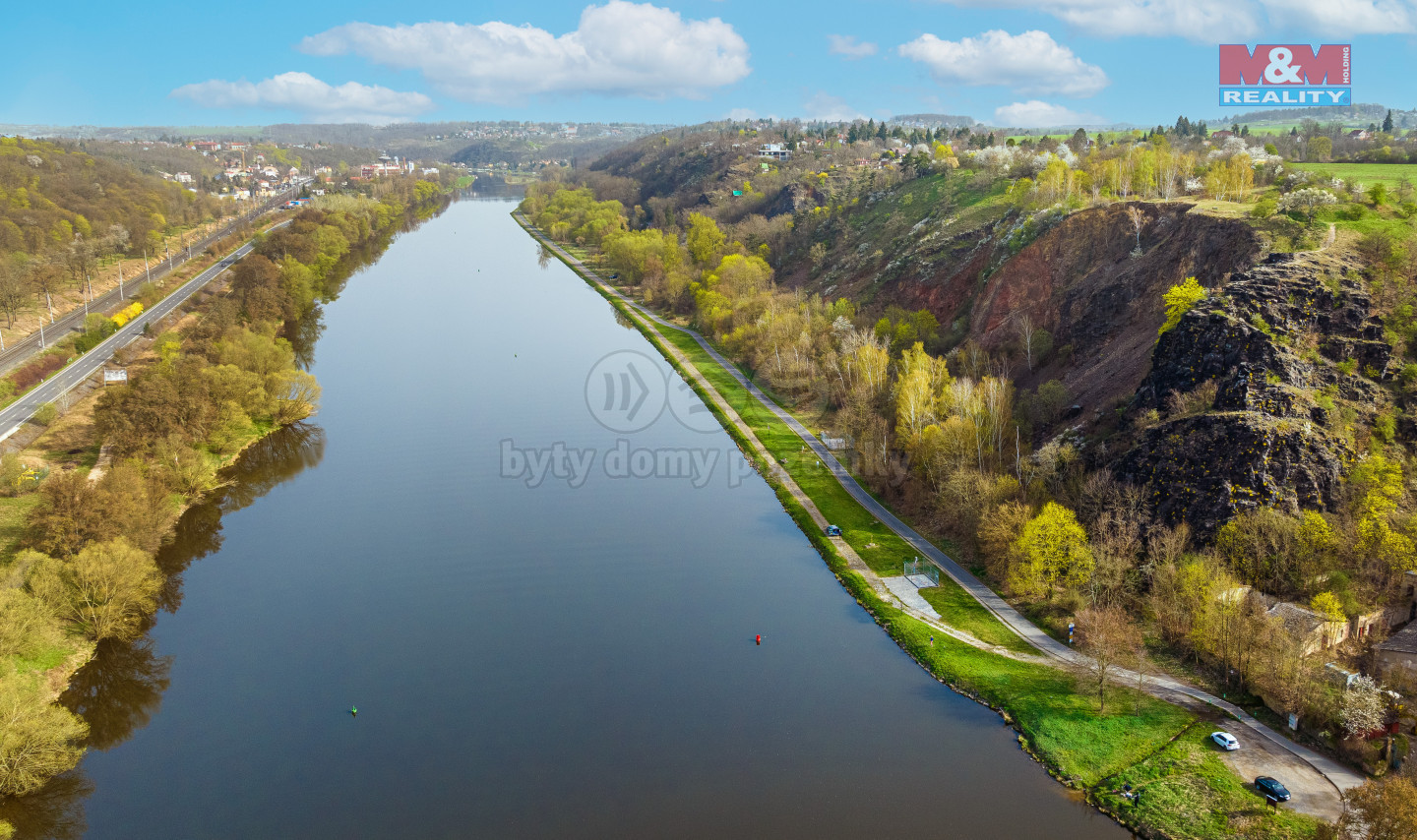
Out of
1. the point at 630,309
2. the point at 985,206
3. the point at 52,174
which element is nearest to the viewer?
the point at 985,206

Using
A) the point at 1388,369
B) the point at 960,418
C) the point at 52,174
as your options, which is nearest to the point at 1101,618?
the point at 960,418

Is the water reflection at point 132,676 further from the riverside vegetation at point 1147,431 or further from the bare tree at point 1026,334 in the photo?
the bare tree at point 1026,334

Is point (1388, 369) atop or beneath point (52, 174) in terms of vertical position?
beneath

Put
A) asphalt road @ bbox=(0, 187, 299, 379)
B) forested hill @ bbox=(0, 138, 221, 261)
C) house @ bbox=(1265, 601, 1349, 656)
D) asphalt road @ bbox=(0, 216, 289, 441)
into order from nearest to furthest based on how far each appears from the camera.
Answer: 1. house @ bbox=(1265, 601, 1349, 656)
2. asphalt road @ bbox=(0, 216, 289, 441)
3. asphalt road @ bbox=(0, 187, 299, 379)
4. forested hill @ bbox=(0, 138, 221, 261)

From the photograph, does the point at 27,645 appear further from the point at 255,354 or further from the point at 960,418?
the point at 960,418

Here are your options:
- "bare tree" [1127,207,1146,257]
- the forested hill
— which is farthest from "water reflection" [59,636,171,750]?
the forested hill

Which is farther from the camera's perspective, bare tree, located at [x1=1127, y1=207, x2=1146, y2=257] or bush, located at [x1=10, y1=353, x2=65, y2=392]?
bush, located at [x1=10, y1=353, x2=65, y2=392]

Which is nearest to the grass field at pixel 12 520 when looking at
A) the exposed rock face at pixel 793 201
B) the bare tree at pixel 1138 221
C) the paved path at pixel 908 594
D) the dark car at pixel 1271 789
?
the paved path at pixel 908 594

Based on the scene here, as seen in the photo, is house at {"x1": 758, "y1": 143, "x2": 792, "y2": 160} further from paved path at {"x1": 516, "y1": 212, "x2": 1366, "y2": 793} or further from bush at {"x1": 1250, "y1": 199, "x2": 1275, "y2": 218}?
bush at {"x1": 1250, "y1": 199, "x2": 1275, "y2": 218}
